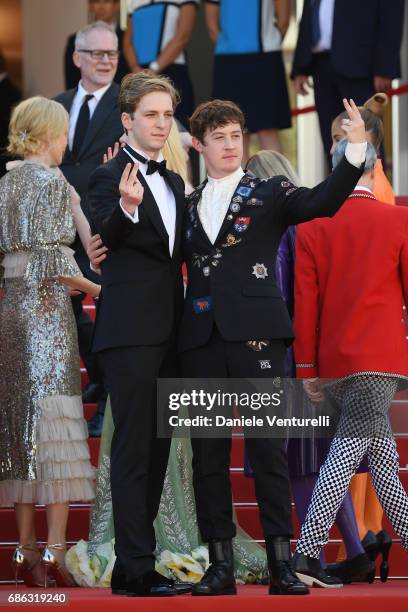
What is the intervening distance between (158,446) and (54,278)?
996 mm

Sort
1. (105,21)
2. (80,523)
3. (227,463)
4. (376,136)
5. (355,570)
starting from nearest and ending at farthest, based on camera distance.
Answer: (227,463)
(355,570)
(376,136)
(80,523)
(105,21)

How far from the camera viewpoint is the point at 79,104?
805 centimetres

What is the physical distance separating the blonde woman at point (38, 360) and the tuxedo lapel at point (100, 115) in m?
1.65

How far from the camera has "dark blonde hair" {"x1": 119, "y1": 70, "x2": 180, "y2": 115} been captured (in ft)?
17.8

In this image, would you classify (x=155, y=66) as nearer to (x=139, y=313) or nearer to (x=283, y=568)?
(x=139, y=313)

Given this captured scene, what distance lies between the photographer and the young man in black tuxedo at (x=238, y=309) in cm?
509

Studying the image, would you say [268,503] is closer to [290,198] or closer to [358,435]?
[358,435]

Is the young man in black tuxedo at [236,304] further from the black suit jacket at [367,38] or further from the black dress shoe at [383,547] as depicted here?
the black suit jacket at [367,38]

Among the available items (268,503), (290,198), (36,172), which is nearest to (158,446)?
(268,503)

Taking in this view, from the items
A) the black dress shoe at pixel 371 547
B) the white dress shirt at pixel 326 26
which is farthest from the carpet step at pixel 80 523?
the white dress shirt at pixel 326 26

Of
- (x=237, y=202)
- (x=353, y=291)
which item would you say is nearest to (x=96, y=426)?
(x=353, y=291)

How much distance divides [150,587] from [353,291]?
4.41 feet

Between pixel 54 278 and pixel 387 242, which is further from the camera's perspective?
pixel 54 278

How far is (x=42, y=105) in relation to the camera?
6184 mm
